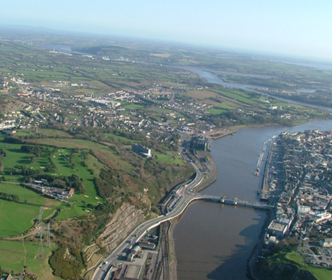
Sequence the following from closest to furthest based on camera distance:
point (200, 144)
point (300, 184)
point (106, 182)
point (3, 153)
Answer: point (106, 182) < point (3, 153) < point (300, 184) < point (200, 144)

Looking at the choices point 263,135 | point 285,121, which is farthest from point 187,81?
point 263,135

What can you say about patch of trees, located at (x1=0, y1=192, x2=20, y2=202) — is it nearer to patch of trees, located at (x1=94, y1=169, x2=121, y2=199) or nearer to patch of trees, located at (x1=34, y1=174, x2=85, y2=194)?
patch of trees, located at (x1=34, y1=174, x2=85, y2=194)

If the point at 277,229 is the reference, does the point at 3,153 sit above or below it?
above

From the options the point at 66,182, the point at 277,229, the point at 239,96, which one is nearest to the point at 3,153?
the point at 66,182

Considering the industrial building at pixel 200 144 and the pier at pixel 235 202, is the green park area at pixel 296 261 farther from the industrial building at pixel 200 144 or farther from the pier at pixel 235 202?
the industrial building at pixel 200 144

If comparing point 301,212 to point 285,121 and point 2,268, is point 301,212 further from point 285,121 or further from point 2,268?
point 285,121

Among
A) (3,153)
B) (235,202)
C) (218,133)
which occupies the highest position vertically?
(3,153)

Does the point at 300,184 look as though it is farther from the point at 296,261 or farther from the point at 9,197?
the point at 9,197

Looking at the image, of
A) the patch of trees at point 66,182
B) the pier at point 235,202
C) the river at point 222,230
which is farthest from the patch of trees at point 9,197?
the pier at point 235,202
